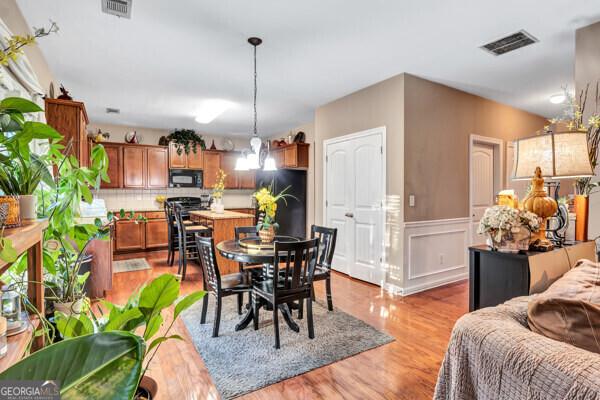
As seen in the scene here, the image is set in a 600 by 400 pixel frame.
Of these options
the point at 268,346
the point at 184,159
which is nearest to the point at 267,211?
the point at 268,346

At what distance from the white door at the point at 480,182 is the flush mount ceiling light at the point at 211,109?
3675 mm

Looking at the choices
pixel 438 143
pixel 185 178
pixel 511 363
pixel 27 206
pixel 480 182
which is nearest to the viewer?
pixel 27 206

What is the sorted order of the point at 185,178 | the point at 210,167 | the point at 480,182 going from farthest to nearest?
the point at 210,167 < the point at 185,178 < the point at 480,182

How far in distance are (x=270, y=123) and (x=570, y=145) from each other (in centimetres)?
506

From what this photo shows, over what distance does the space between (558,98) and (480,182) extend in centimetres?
155

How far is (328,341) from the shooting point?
2473mm

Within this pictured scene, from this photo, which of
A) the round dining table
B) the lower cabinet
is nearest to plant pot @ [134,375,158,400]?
the round dining table

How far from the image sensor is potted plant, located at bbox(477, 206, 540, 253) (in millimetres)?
1800

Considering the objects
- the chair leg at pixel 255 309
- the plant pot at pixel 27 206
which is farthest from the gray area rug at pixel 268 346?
the plant pot at pixel 27 206

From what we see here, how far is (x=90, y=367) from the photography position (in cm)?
40

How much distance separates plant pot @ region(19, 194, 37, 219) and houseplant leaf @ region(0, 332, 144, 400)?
0.61m

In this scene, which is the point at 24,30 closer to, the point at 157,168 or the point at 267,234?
the point at 267,234

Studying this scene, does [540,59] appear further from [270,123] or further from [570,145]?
[270,123]

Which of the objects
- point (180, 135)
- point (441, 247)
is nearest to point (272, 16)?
point (441, 247)
